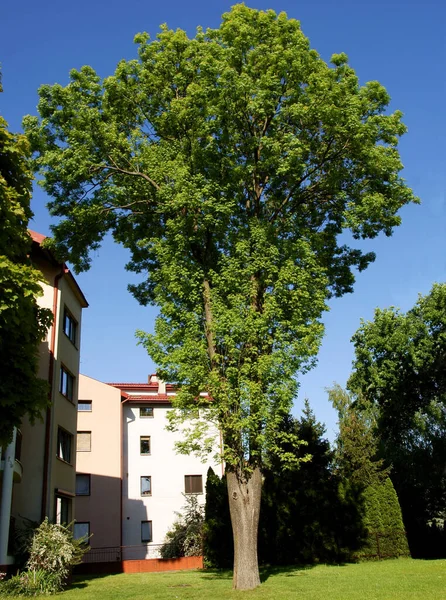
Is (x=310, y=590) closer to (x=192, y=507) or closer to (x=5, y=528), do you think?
(x=5, y=528)

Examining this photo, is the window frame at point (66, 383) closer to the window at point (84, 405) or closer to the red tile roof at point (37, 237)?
the red tile roof at point (37, 237)

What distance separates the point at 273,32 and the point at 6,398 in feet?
Answer: 43.2

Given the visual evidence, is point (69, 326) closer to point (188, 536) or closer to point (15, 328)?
point (15, 328)

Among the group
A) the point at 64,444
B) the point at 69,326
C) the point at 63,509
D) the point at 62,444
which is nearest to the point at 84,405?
the point at 69,326

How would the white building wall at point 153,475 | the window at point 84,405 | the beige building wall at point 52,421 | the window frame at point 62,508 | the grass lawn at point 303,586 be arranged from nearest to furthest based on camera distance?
1. the grass lawn at point 303,586
2. the beige building wall at point 52,421
3. the window frame at point 62,508
4. the white building wall at point 153,475
5. the window at point 84,405

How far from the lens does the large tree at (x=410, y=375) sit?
3069cm

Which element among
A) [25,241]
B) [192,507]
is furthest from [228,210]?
[192,507]

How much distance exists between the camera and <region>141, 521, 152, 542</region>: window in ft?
116

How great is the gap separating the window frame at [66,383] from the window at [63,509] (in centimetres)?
409

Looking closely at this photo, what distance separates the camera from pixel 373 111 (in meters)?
17.6

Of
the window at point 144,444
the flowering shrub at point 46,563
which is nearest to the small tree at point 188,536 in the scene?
the window at point 144,444

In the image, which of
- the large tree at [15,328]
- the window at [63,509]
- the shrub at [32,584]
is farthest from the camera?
the window at [63,509]

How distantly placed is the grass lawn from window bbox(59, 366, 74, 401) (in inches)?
290

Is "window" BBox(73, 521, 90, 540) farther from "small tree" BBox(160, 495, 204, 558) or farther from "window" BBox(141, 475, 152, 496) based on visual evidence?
"small tree" BBox(160, 495, 204, 558)
